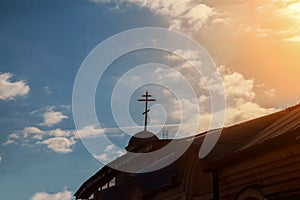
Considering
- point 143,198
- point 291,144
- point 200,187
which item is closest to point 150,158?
point 143,198

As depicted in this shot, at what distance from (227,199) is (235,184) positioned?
650mm

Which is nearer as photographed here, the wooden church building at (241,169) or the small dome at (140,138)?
the wooden church building at (241,169)

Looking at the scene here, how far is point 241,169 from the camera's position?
38.9 feet

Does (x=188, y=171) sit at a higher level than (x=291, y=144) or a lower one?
higher

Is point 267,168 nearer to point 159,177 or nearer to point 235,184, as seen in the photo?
point 235,184

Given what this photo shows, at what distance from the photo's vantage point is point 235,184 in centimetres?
1221

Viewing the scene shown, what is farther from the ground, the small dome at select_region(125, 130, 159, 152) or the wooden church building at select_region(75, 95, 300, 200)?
the small dome at select_region(125, 130, 159, 152)

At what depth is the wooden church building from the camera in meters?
10.3

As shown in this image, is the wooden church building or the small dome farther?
the small dome

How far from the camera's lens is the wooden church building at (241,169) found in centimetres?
1028

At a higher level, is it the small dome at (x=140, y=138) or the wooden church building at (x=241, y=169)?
the small dome at (x=140, y=138)

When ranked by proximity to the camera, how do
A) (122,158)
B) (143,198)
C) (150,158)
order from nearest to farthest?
(143,198)
(150,158)
(122,158)

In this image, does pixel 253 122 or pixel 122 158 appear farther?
pixel 122 158

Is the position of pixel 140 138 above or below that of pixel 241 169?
above
